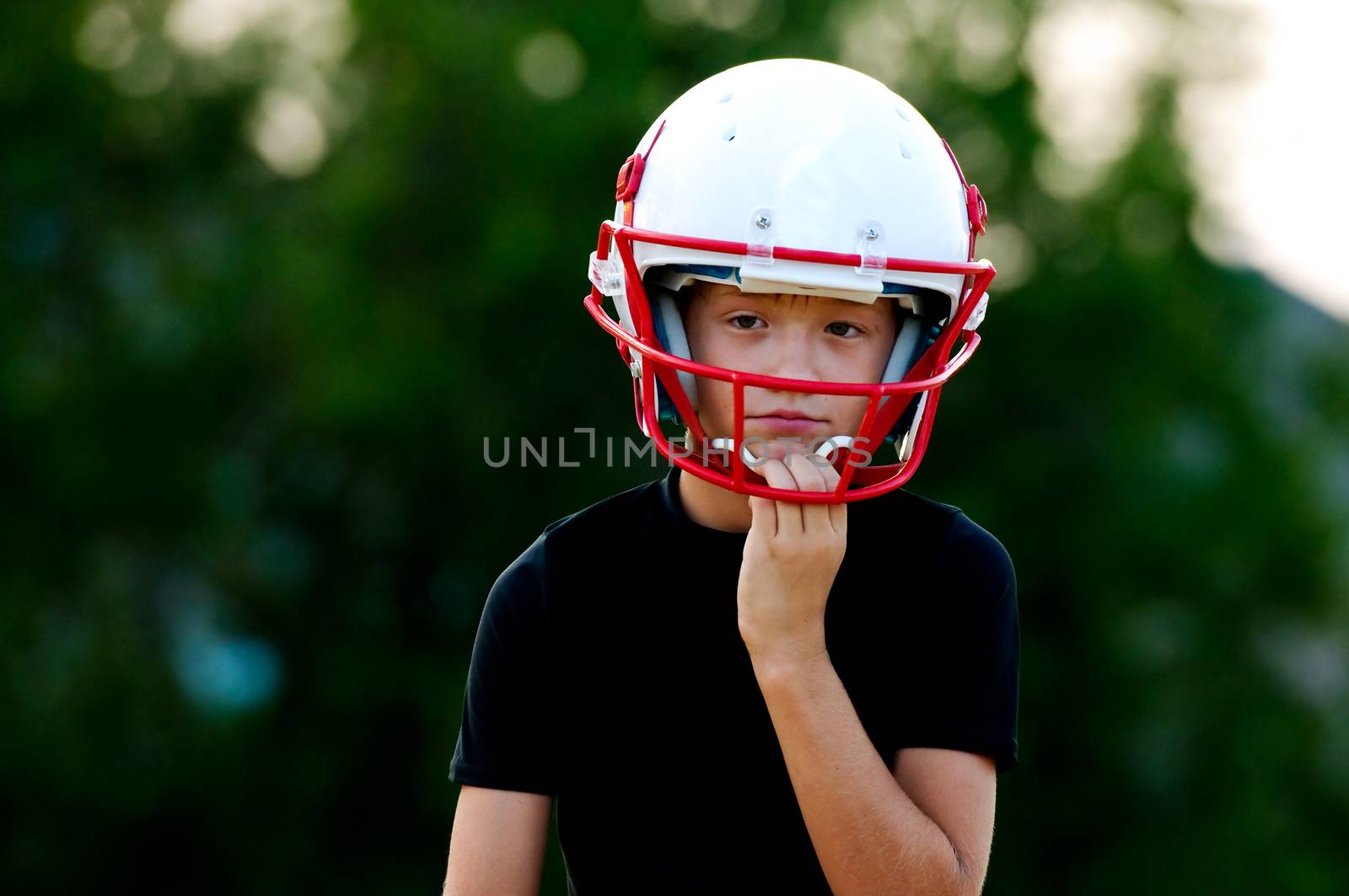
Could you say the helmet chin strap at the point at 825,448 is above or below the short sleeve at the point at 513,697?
above

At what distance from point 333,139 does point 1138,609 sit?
30.2ft

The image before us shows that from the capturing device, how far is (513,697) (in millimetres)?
2529

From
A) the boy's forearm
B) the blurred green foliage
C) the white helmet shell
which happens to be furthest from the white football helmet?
the blurred green foliage

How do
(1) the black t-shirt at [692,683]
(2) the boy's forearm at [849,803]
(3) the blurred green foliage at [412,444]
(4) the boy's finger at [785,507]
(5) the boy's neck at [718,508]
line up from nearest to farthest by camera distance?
(2) the boy's forearm at [849,803], (4) the boy's finger at [785,507], (1) the black t-shirt at [692,683], (5) the boy's neck at [718,508], (3) the blurred green foliage at [412,444]

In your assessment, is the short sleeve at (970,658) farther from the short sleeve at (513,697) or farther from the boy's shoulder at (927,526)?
the short sleeve at (513,697)

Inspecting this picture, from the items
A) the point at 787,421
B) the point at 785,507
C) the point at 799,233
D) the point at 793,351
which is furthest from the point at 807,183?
the point at 785,507

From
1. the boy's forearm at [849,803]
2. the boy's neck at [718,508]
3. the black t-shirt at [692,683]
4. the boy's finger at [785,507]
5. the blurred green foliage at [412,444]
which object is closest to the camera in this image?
the boy's forearm at [849,803]

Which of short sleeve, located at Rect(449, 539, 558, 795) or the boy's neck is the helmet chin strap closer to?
the boy's neck

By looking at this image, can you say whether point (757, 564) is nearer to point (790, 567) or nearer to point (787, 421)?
point (790, 567)

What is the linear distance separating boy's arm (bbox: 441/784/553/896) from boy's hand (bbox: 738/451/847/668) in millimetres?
490

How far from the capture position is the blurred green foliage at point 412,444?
14328mm

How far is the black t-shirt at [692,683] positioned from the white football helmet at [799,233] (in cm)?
17

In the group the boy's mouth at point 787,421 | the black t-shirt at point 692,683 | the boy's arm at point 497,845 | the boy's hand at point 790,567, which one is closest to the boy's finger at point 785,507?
the boy's hand at point 790,567

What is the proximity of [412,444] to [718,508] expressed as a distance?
475 inches
